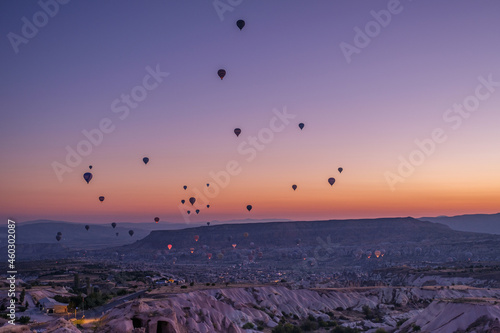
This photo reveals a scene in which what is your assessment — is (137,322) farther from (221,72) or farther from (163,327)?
(221,72)

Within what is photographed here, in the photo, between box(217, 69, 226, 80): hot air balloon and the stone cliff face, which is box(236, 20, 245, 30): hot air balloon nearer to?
box(217, 69, 226, 80): hot air balloon

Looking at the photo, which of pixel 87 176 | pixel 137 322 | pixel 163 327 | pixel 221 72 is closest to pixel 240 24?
pixel 221 72

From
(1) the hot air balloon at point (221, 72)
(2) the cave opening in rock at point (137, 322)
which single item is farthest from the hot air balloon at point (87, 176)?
(2) the cave opening in rock at point (137, 322)

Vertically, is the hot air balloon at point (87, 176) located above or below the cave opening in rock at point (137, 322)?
above

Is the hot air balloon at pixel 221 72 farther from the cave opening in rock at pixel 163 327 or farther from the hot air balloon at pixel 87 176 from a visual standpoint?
the cave opening in rock at pixel 163 327

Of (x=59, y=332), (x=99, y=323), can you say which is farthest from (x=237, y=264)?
(x=59, y=332)

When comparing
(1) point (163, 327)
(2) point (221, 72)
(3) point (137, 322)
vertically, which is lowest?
(1) point (163, 327)

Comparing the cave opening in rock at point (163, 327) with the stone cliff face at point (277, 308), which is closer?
the cave opening in rock at point (163, 327)

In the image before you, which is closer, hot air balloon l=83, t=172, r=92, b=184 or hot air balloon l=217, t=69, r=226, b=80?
hot air balloon l=217, t=69, r=226, b=80

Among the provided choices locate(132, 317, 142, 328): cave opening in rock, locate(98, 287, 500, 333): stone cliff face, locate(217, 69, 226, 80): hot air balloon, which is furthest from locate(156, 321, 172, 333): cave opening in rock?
locate(217, 69, 226, 80): hot air balloon
